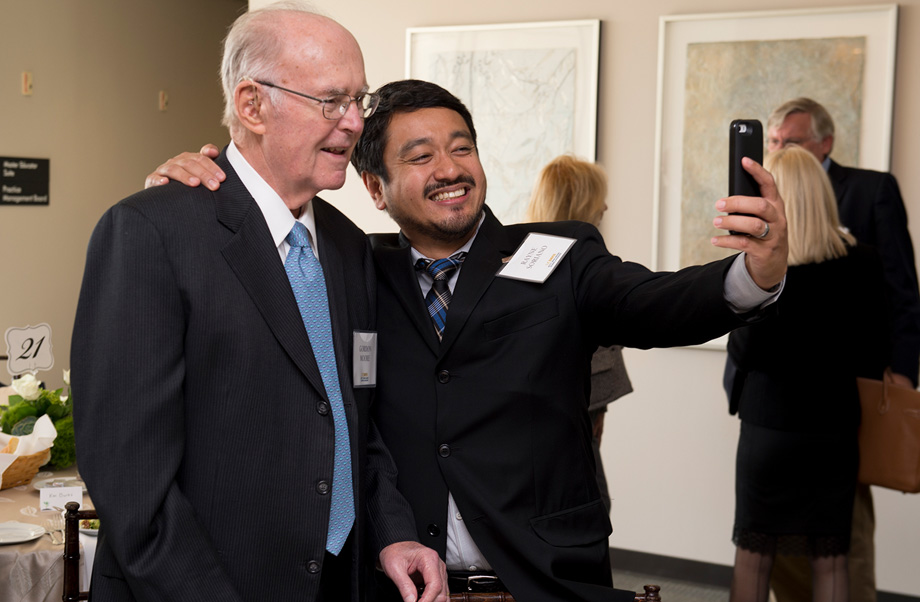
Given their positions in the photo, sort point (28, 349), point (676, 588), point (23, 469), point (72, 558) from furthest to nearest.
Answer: point (676, 588) < point (28, 349) < point (23, 469) < point (72, 558)

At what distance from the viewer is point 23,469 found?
276 cm

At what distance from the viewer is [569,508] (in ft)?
5.76

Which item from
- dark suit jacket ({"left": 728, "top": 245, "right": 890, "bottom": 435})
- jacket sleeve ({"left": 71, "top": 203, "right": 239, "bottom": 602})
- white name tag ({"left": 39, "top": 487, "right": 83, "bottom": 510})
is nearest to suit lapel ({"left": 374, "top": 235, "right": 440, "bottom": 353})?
jacket sleeve ({"left": 71, "top": 203, "right": 239, "bottom": 602})

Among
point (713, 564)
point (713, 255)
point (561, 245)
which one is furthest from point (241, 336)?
point (713, 564)

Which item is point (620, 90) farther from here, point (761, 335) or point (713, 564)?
point (713, 564)

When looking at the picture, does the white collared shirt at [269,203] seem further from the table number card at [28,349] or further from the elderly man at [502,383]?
the table number card at [28,349]

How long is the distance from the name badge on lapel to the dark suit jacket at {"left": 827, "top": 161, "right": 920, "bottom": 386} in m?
2.76

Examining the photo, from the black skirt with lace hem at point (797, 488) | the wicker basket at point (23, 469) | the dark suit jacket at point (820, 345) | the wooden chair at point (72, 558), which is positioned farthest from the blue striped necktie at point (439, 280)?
the black skirt with lace hem at point (797, 488)

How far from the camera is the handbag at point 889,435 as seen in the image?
3.27 metres

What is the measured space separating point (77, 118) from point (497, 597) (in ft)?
18.6

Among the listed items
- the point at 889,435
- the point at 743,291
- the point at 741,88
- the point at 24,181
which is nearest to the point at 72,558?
the point at 743,291

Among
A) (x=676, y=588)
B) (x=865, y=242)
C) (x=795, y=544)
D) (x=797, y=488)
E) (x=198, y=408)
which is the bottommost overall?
(x=676, y=588)

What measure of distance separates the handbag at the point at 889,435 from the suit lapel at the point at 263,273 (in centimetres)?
248

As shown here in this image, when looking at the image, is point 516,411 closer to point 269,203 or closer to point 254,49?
point 269,203
